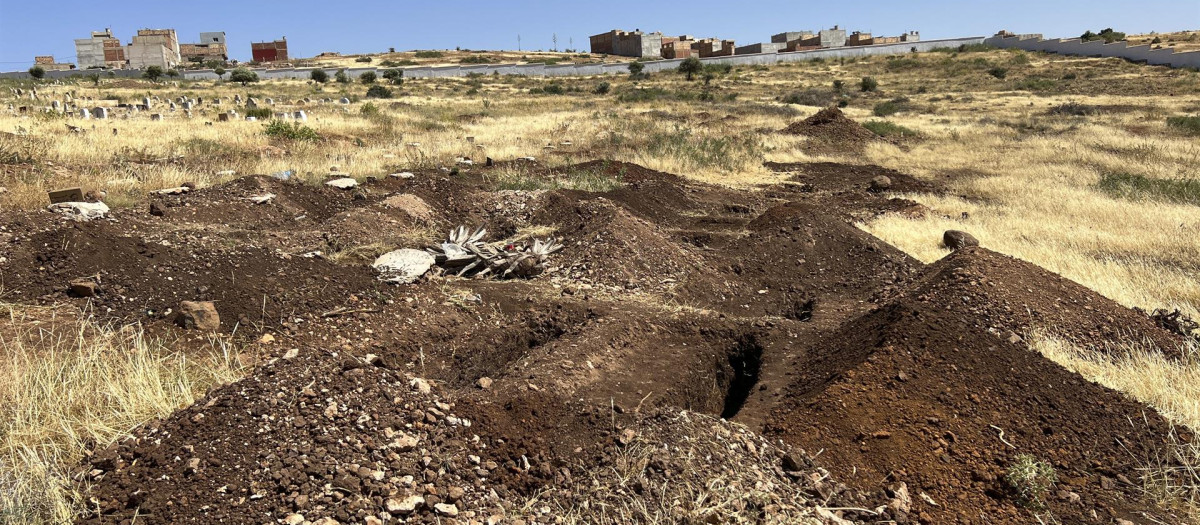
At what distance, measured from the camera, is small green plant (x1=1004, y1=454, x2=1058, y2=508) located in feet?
9.66

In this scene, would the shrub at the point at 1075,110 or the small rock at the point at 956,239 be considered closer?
the small rock at the point at 956,239

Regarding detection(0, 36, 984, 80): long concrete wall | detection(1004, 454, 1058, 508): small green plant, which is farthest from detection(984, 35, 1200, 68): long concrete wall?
detection(1004, 454, 1058, 508): small green plant

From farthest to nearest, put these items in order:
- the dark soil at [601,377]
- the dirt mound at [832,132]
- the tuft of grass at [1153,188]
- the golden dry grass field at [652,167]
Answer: the dirt mound at [832,132]
the tuft of grass at [1153,188]
the golden dry grass field at [652,167]
the dark soil at [601,377]

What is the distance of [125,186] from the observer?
27.4 feet

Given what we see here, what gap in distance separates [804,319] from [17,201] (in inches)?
308

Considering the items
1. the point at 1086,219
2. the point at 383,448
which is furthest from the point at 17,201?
the point at 1086,219

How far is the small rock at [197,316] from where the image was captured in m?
4.35

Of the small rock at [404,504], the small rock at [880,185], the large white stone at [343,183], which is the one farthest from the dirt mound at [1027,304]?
the large white stone at [343,183]

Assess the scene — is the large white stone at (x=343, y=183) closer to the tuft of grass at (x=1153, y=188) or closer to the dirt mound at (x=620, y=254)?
the dirt mound at (x=620, y=254)

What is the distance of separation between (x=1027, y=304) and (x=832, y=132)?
13433 millimetres

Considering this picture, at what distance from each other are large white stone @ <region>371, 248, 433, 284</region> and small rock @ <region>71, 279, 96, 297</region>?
1.94 metres

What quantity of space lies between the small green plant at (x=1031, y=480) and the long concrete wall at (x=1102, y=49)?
4792cm

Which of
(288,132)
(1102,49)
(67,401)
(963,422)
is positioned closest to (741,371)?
(963,422)

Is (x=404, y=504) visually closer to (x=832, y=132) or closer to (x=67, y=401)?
(x=67, y=401)
